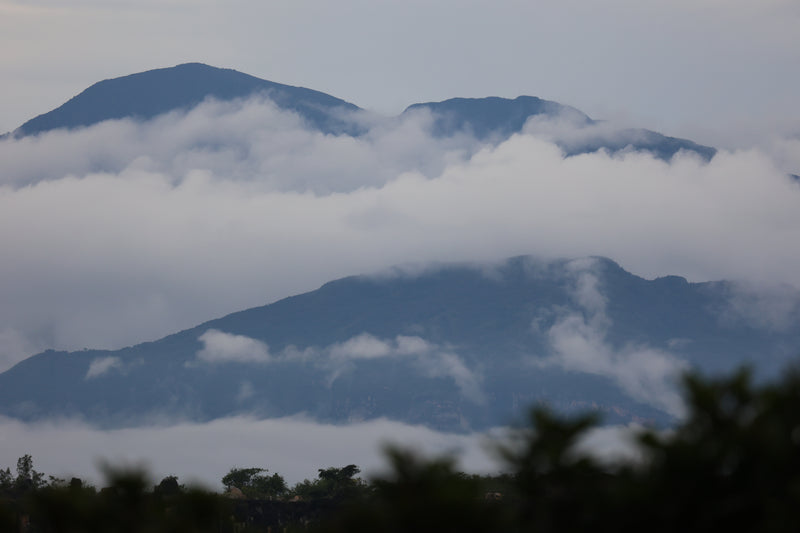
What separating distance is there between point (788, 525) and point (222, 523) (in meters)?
87.7

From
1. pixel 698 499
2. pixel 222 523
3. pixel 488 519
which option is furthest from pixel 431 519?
pixel 222 523

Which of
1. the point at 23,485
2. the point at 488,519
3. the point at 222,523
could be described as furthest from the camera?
the point at 23,485

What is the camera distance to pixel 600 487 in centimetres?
4753

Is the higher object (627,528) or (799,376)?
(799,376)

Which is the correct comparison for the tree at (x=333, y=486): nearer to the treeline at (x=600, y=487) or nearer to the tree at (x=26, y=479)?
the tree at (x=26, y=479)

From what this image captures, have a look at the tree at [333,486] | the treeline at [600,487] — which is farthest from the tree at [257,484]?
the treeline at [600,487]

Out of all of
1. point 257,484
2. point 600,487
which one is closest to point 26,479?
point 257,484

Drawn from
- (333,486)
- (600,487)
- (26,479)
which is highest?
(26,479)

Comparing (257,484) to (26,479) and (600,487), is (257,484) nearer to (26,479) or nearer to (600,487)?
(26,479)

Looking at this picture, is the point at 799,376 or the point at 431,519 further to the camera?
the point at 799,376

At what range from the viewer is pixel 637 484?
45125 mm

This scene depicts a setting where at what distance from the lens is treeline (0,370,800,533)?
44094mm

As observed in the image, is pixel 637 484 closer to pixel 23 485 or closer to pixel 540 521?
pixel 540 521

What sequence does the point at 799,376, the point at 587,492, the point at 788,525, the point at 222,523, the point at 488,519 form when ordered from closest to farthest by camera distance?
the point at 788,525 → the point at 488,519 → the point at 587,492 → the point at 799,376 → the point at 222,523
